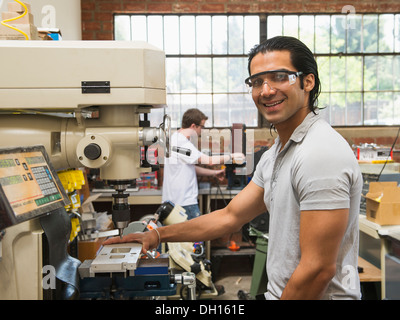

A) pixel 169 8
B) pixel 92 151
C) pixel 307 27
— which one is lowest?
pixel 92 151

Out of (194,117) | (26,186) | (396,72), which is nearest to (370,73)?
(396,72)

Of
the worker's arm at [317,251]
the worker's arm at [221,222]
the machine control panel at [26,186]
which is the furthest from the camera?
the worker's arm at [221,222]

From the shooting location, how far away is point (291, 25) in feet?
13.5

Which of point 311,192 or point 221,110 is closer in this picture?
point 311,192

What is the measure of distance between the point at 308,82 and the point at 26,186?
0.82 m

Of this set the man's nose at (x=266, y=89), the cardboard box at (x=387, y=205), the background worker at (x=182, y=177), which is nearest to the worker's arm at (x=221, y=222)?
the man's nose at (x=266, y=89)

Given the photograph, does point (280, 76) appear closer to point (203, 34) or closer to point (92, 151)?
point (92, 151)

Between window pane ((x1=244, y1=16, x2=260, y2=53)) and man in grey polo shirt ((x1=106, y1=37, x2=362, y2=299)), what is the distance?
Result: 3071 mm

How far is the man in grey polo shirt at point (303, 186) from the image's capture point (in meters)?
0.98

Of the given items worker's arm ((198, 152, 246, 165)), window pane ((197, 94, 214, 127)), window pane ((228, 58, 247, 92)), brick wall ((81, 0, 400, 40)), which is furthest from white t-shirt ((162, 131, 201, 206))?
brick wall ((81, 0, 400, 40))

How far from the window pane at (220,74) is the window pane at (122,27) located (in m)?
0.95

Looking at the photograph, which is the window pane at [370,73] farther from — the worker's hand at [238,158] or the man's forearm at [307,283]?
the man's forearm at [307,283]

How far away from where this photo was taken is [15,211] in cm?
77
